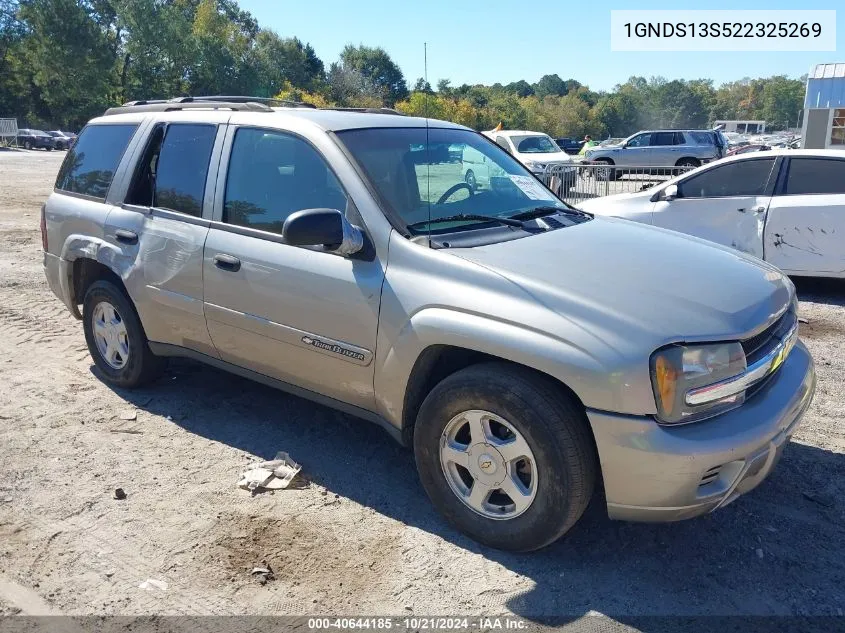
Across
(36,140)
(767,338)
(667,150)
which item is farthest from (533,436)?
(36,140)

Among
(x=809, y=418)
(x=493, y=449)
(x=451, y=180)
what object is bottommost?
(x=809, y=418)

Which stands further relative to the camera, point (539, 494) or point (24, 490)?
point (24, 490)

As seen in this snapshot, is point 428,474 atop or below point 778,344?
below

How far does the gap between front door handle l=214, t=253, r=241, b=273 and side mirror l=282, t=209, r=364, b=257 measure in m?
0.70

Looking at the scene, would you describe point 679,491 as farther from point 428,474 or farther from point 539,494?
point 428,474

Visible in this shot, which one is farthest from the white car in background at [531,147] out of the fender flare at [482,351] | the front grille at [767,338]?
the fender flare at [482,351]

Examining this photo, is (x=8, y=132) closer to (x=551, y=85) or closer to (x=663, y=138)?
(x=663, y=138)

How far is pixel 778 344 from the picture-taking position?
10.4ft

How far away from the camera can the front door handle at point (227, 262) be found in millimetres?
3844

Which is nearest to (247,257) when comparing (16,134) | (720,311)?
(720,311)

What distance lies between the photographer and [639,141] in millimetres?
26344

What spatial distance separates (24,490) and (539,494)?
8.79ft

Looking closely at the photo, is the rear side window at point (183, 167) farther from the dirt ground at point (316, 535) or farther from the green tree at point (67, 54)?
the green tree at point (67, 54)

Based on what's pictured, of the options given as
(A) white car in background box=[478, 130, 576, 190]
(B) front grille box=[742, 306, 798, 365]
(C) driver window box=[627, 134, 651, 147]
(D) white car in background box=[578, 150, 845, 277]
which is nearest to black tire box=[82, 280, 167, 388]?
(B) front grille box=[742, 306, 798, 365]
